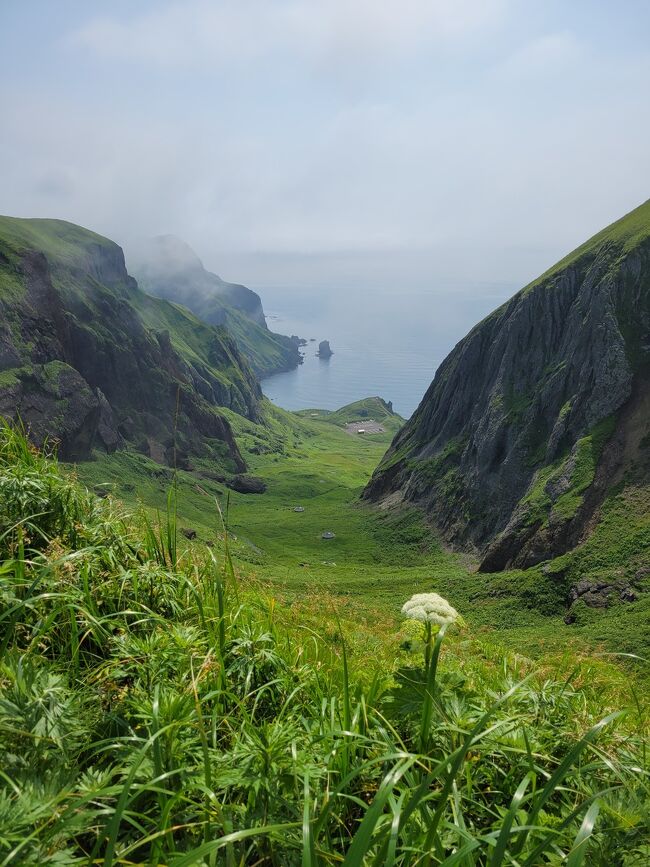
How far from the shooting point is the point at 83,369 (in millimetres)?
149625

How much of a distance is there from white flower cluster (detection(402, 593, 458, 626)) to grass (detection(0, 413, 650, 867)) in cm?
53

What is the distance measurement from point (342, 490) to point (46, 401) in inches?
3057

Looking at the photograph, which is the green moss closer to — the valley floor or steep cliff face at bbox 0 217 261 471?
steep cliff face at bbox 0 217 261 471

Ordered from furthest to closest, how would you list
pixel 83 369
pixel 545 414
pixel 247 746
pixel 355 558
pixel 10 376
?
pixel 83 369
pixel 10 376
pixel 355 558
pixel 545 414
pixel 247 746

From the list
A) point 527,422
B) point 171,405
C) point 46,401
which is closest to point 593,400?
point 527,422

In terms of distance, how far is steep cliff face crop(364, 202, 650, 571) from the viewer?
65.7 meters

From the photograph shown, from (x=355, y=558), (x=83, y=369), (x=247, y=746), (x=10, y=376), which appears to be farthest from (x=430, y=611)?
(x=83, y=369)

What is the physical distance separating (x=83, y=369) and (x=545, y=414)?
12237 cm

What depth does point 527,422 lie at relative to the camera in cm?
8612

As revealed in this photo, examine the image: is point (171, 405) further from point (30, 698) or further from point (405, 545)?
point (30, 698)

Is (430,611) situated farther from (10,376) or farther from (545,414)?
(10,376)

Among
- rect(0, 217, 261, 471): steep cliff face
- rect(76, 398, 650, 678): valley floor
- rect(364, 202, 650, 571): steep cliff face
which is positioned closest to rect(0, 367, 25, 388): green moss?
rect(0, 217, 261, 471): steep cliff face

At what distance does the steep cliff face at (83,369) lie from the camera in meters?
118

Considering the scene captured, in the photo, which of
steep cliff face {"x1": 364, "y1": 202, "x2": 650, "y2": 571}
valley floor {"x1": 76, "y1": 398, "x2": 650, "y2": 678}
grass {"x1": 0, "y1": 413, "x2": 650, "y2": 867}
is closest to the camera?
grass {"x1": 0, "y1": 413, "x2": 650, "y2": 867}
